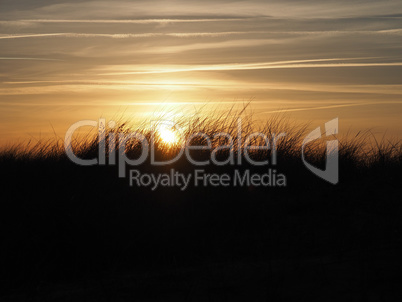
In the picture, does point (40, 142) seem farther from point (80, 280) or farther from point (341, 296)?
point (341, 296)

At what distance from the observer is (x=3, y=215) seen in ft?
14.8

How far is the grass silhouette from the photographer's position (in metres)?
3.38

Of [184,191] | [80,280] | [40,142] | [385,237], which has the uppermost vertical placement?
[40,142]

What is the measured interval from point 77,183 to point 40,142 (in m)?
2.57

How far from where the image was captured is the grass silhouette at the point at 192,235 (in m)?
3.38

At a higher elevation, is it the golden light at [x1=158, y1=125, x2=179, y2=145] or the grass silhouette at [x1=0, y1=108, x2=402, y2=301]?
the golden light at [x1=158, y1=125, x2=179, y2=145]

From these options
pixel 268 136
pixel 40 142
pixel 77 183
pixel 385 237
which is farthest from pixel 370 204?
pixel 40 142
